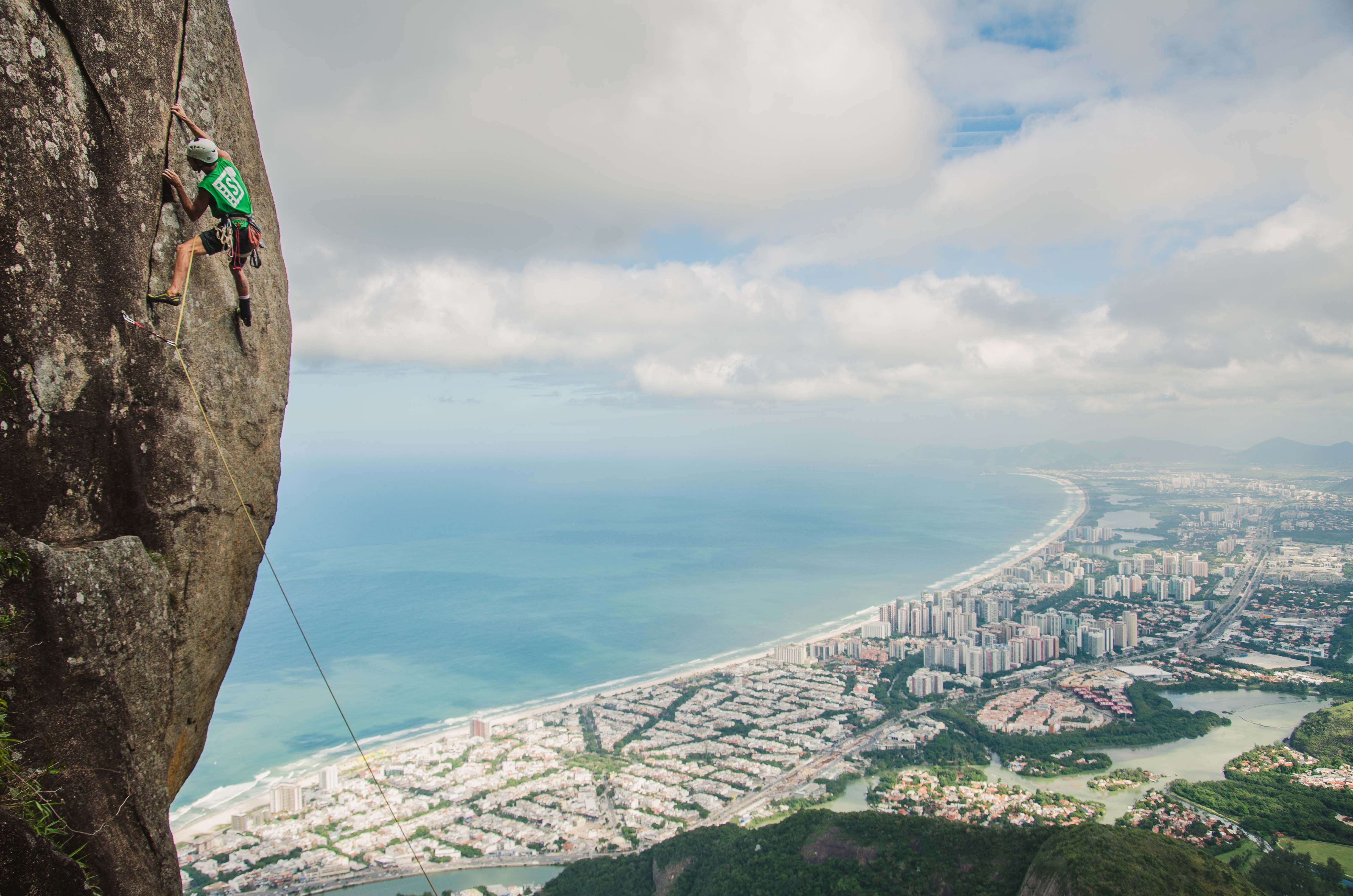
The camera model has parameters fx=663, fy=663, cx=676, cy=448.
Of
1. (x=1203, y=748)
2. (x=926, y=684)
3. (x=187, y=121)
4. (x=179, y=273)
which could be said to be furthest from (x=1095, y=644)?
(x=187, y=121)

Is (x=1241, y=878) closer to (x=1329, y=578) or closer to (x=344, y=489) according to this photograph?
(x=1329, y=578)

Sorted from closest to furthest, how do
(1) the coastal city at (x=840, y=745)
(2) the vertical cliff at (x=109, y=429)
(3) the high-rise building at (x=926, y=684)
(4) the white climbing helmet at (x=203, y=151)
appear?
1. (2) the vertical cliff at (x=109, y=429)
2. (4) the white climbing helmet at (x=203, y=151)
3. (1) the coastal city at (x=840, y=745)
4. (3) the high-rise building at (x=926, y=684)

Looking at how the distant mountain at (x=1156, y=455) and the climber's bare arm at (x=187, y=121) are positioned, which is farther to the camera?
the distant mountain at (x=1156, y=455)

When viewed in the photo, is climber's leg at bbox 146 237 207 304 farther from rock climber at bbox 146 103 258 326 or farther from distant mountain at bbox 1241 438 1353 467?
distant mountain at bbox 1241 438 1353 467

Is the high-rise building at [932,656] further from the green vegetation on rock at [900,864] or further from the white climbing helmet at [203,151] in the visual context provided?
the white climbing helmet at [203,151]

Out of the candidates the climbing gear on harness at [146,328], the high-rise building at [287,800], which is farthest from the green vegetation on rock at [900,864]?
the climbing gear on harness at [146,328]

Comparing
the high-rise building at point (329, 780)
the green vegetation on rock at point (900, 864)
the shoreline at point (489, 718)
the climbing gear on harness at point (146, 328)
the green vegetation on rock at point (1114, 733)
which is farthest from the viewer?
the green vegetation on rock at point (1114, 733)

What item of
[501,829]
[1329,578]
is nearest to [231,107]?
[501,829]
